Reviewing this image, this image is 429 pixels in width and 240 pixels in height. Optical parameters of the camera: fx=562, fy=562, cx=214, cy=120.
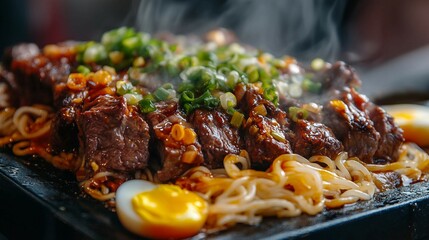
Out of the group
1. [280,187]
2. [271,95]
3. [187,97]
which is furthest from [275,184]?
[187,97]

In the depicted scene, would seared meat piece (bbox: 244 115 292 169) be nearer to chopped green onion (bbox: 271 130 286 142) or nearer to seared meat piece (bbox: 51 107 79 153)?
chopped green onion (bbox: 271 130 286 142)

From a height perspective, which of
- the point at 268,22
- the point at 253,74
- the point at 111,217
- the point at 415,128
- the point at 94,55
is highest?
the point at 268,22

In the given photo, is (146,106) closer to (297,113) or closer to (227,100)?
(227,100)

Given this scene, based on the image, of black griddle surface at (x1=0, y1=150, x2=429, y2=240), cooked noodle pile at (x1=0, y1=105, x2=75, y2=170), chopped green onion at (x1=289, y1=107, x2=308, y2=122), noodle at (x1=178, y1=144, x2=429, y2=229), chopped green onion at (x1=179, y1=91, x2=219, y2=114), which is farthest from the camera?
cooked noodle pile at (x1=0, y1=105, x2=75, y2=170)

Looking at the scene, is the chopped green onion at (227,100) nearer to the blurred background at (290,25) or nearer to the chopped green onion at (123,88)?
the chopped green onion at (123,88)

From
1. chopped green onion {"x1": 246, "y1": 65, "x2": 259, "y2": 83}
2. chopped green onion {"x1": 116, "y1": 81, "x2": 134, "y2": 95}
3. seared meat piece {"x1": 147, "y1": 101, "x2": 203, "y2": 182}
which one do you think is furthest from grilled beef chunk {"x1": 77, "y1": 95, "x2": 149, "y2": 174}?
chopped green onion {"x1": 246, "y1": 65, "x2": 259, "y2": 83}

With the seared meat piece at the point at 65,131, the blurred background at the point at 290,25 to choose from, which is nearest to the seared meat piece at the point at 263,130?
the seared meat piece at the point at 65,131
